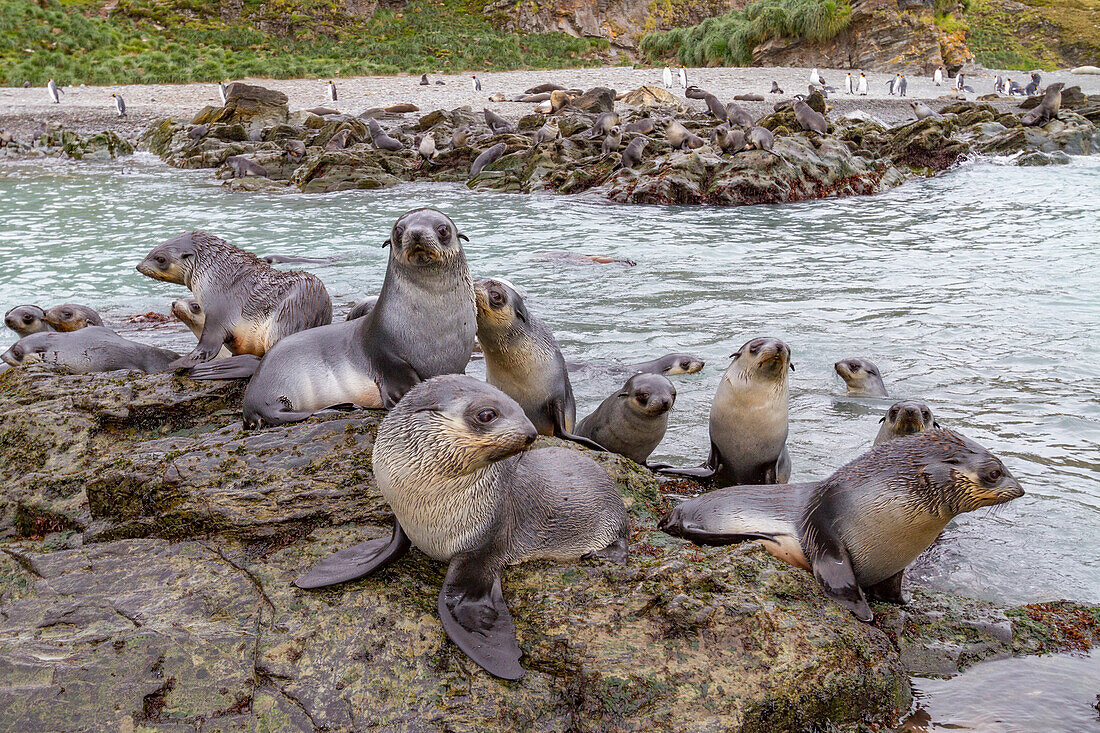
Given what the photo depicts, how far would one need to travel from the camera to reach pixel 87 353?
6.31m

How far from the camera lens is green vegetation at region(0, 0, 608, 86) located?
43.9 meters

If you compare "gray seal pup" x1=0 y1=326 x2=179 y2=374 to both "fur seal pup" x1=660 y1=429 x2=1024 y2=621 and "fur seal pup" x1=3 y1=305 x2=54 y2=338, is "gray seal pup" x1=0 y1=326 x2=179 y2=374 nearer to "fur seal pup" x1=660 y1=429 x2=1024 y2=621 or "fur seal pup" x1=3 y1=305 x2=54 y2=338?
"fur seal pup" x1=3 y1=305 x2=54 y2=338

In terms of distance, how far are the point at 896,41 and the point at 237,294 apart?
45.1 meters

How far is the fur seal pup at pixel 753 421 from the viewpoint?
529 centimetres

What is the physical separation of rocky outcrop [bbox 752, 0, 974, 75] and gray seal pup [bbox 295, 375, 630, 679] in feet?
151

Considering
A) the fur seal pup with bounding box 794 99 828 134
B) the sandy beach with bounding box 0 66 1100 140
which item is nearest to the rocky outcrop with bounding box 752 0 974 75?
the sandy beach with bounding box 0 66 1100 140

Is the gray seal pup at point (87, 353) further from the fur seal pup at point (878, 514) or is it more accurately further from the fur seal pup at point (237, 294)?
the fur seal pup at point (878, 514)


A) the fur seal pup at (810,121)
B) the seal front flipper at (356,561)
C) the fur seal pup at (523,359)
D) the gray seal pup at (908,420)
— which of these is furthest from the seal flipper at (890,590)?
the fur seal pup at (810,121)

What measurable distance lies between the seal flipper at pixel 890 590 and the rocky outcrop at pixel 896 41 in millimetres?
45191

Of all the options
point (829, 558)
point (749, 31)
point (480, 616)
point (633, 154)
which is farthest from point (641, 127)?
point (749, 31)

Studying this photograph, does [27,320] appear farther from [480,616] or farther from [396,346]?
[480,616]

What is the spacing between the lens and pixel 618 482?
4.37 meters

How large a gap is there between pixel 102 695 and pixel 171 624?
32cm

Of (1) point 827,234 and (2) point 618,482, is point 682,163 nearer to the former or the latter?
(1) point 827,234
